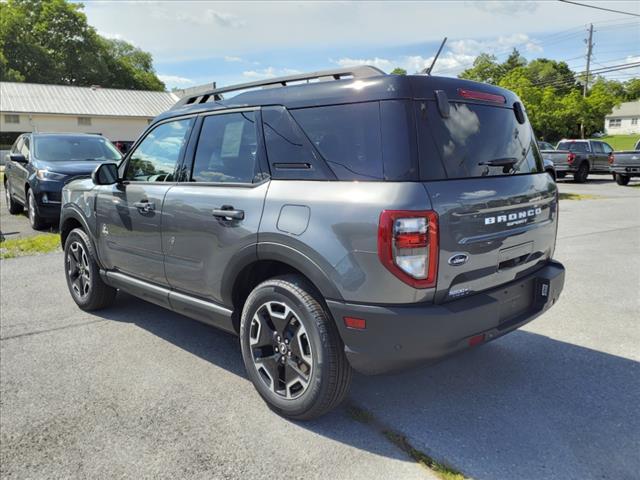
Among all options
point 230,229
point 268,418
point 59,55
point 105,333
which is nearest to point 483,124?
point 230,229

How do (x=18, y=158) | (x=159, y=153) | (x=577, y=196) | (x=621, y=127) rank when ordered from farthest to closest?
1. (x=621, y=127)
2. (x=577, y=196)
3. (x=18, y=158)
4. (x=159, y=153)

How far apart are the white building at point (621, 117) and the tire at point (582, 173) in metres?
13.9

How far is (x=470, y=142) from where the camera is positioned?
2906 mm

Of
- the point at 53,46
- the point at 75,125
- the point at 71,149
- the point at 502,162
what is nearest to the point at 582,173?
the point at 71,149

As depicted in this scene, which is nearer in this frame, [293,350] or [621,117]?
[293,350]

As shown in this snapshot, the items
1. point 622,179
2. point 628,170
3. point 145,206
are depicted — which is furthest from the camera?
point 622,179

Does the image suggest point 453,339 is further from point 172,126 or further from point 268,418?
point 172,126

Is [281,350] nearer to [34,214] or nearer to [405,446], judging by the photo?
[405,446]

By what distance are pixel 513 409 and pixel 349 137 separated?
75.6 inches

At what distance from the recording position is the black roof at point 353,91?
2666 millimetres

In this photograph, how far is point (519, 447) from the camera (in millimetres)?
2715

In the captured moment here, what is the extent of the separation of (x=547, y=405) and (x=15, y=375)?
3688mm

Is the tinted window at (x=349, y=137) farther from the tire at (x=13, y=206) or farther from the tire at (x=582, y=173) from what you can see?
the tire at (x=582, y=173)

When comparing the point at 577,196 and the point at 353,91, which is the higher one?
the point at 353,91
